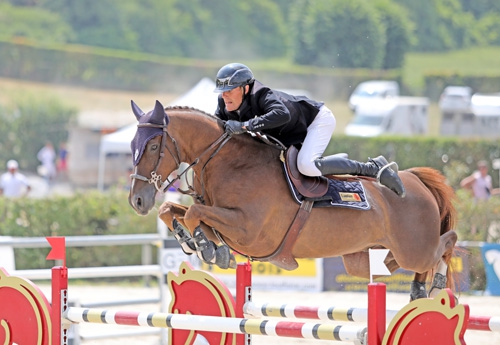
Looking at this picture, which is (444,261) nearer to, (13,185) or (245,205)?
(245,205)

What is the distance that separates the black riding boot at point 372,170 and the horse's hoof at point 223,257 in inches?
37.3

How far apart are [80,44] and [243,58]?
8934mm

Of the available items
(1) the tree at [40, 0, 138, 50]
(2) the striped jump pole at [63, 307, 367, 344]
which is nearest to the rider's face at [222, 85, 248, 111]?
(2) the striped jump pole at [63, 307, 367, 344]

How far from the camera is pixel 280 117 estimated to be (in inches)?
217

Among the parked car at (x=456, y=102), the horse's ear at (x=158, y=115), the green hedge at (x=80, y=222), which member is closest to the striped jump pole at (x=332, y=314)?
the horse's ear at (x=158, y=115)

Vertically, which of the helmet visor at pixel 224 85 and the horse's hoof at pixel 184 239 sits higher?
the helmet visor at pixel 224 85

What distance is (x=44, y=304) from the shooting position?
17.5ft

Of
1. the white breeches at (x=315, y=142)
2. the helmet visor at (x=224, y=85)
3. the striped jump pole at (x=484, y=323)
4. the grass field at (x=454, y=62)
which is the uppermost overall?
the grass field at (x=454, y=62)

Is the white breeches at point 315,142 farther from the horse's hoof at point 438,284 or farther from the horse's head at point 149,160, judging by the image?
the horse's hoof at point 438,284

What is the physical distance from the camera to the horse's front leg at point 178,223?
5447mm

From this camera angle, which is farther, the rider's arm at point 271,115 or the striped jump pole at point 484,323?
the rider's arm at point 271,115

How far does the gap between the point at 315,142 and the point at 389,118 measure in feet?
79.8

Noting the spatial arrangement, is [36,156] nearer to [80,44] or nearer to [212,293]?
[80,44]

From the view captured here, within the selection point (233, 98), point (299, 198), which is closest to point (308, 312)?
point (299, 198)
